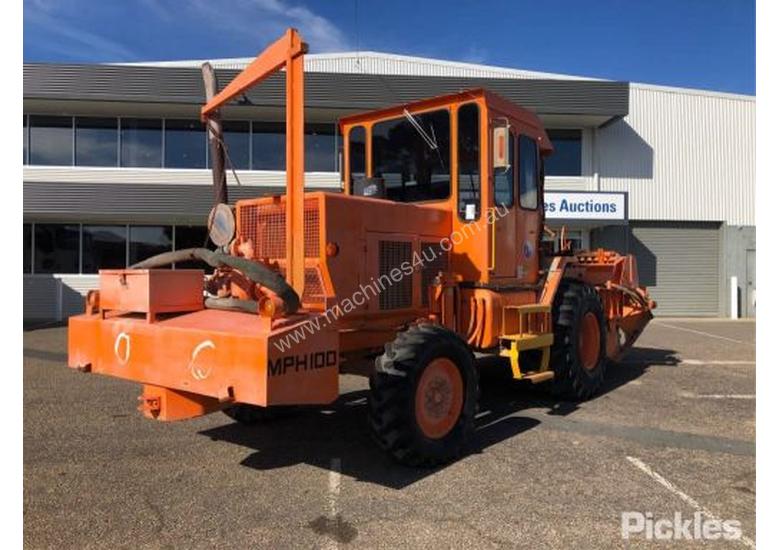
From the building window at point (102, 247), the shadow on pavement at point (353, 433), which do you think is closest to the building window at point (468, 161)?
the shadow on pavement at point (353, 433)

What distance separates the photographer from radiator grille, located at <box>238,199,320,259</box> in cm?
499

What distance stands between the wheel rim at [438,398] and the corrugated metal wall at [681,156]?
662 inches

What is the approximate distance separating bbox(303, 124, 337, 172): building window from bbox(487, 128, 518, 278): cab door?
13.0m

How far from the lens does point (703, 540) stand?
12.4 feet

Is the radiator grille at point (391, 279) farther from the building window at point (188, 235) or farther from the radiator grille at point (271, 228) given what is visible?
the building window at point (188, 235)

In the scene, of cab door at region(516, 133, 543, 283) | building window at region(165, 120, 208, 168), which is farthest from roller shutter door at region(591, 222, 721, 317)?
cab door at region(516, 133, 543, 283)

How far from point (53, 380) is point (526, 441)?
6932 mm

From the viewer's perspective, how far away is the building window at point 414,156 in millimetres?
6219

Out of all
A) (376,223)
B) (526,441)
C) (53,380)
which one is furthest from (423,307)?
(53,380)

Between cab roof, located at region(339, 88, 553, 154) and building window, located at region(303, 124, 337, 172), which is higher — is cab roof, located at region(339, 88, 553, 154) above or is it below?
below

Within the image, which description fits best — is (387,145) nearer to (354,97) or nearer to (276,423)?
(276,423)

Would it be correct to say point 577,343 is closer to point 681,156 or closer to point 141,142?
point 141,142

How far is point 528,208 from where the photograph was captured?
23.1ft

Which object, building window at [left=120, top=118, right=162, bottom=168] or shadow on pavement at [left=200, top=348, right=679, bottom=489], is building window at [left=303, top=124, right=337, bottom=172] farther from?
shadow on pavement at [left=200, top=348, right=679, bottom=489]
